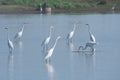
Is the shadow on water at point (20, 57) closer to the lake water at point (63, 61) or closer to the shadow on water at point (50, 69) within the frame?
the lake water at point (63, 61)

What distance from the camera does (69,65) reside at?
693 inches

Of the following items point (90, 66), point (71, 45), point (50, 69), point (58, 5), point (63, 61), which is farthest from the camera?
point (58, 5)

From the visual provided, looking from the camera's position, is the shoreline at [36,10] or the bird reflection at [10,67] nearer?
the bird reflection at [10,67]

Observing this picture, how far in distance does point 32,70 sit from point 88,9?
129ft

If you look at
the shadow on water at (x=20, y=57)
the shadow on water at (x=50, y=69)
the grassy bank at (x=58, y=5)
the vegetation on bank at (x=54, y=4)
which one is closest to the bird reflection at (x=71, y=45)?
the shadow on water at (x=20, y=57)

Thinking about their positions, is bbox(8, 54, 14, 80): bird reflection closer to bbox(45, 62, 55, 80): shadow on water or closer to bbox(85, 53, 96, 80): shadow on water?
bbox(45, 62, 55, 80): shadow on water

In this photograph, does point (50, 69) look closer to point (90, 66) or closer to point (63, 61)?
point (90, 66)

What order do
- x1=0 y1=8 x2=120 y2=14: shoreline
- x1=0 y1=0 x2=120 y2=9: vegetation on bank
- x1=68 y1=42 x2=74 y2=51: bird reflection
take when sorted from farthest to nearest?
x1=0 y1=0 x2=120 y2=9: vegetation on bank
x1=0 y1=8 x2=120 y2=14: shoreline
x1=68 y1=42 x2=74 y2=51: bird reflection

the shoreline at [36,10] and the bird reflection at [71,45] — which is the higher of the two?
the shoreline at [36,10]

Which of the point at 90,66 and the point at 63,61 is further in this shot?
the point at 63,61

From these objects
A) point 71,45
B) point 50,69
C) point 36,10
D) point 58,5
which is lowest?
point 50,69

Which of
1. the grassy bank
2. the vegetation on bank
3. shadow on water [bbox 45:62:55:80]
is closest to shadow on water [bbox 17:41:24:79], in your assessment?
shadow on water [bbox 45:62:55:80]

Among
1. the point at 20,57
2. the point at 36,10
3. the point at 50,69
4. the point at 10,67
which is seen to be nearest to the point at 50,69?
the point at 50,69

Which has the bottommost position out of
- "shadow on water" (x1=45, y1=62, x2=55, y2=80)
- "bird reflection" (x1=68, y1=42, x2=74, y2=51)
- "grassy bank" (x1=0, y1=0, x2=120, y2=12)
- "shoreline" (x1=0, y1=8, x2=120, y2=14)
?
"shadow on water" (x1=45, y1=62, x2=55, y2=80)
